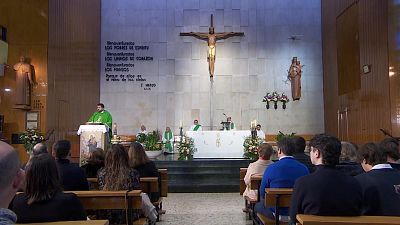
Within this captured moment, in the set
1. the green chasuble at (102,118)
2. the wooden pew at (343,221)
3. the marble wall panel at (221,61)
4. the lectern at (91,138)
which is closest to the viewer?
the wooden pew at (343,221)

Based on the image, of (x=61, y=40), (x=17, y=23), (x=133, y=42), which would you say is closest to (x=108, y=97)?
(x=133, y=42)

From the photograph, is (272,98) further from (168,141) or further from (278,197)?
(278,197)

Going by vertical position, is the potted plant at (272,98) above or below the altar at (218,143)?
above

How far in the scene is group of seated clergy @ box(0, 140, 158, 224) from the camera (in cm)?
119

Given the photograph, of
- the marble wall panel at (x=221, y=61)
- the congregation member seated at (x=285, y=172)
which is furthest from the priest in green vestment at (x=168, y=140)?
the congregation member seated at (x=285, y=172)

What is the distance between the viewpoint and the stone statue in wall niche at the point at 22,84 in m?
10.9

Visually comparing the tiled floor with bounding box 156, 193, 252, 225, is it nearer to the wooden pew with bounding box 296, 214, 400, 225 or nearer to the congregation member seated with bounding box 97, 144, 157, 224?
the congregation member seated with bounding box 97, 144, 157, 224

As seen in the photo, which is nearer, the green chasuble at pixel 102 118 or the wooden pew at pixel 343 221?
the wooden pew at pixel 343 221

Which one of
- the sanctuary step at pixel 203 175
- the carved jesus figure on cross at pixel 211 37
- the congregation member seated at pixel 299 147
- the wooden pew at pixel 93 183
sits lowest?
the sanctuary step at pixel 203 175

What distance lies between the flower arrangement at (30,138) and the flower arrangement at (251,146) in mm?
4836

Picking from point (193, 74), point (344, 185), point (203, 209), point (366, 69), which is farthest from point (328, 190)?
point (193, 74)

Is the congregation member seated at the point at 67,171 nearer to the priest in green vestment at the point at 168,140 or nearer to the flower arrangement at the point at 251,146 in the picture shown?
the flower arrangement at the point at 251,146

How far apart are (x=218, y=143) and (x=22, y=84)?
202 inches

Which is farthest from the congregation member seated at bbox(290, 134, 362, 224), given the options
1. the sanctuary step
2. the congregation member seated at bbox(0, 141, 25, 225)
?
the sanctuary step
